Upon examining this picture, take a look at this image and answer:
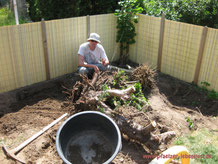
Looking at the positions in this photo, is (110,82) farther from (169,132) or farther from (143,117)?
(169,132)

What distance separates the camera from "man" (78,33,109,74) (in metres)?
5.62

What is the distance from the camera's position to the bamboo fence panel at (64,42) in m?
5.89

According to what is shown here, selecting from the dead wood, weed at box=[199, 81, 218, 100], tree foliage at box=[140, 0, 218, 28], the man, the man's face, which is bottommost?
weed at box=[199, 81, 218, 100]

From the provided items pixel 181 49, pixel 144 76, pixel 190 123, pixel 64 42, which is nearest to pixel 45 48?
pixel 64 42

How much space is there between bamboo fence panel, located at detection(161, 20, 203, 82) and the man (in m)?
1.87

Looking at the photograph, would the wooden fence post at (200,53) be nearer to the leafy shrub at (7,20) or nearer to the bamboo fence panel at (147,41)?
the bamboo fence panel at (147,41)

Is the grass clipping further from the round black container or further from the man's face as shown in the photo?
the round black container

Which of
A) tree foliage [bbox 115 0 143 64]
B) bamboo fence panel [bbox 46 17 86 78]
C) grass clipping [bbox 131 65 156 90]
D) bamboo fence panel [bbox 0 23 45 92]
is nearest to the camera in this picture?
bamboo fence panel [bbox 0 23 45 92]

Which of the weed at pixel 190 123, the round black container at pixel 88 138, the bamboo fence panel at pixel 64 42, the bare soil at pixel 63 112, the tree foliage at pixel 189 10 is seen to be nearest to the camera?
the round black container at pixel 88 138

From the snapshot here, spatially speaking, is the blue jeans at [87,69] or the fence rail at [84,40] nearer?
the fence rail at [84,40]

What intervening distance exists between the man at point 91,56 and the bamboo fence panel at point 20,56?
101cm

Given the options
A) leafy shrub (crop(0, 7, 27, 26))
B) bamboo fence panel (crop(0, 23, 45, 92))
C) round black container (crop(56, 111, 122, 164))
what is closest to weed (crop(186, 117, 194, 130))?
round black container (crop(56, 111, 122, 164))

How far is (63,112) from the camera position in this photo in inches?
194

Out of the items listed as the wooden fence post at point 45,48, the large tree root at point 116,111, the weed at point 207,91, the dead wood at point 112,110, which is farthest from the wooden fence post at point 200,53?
the wooden fence post at point 45,48
